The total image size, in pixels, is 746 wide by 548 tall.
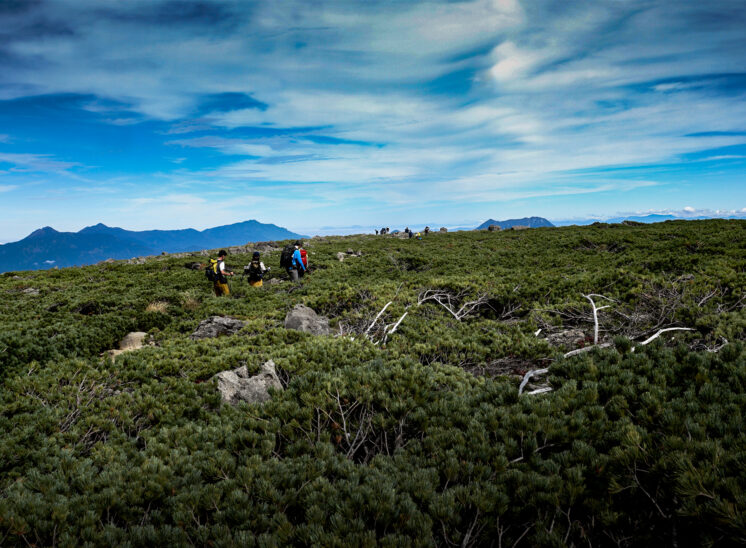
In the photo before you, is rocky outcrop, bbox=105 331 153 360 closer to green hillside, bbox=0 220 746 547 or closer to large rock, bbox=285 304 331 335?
green hillside, bbox=0 220 746 547

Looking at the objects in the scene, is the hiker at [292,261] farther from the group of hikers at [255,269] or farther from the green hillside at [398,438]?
the green hillside at [398,438]

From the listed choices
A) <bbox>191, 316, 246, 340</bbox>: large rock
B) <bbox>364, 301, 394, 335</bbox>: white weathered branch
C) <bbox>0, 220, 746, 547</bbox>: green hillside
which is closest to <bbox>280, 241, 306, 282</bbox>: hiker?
<bbox>191, 316, 246, 340</bbox>: large rock

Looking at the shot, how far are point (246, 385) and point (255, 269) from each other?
12680 millimetres

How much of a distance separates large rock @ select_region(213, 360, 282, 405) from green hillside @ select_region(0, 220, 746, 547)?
333 mm

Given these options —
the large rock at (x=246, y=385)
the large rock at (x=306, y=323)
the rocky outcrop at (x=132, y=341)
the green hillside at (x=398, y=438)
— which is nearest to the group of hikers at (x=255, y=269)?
the rocky outcrop at (x=132, y=341)

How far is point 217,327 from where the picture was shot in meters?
11.9

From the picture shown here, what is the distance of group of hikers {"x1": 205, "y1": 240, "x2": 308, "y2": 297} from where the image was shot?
665 inches

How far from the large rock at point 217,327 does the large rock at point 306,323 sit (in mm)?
1899

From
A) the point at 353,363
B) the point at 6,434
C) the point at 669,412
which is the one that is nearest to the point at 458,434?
the point at 669,412

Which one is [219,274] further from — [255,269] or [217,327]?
[217,327]

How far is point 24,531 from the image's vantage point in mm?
3023

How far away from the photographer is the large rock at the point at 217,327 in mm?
11503

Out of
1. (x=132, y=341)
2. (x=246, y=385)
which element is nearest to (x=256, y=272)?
(x=132, y=341)

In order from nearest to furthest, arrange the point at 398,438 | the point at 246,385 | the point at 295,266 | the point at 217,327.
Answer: the point at 398,438, the point at 246,385, the point at 217,327, the point at 295,266
